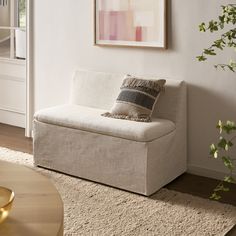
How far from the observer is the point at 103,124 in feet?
11.4

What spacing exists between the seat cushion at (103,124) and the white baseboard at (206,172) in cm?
42

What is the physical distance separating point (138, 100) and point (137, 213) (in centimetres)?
86

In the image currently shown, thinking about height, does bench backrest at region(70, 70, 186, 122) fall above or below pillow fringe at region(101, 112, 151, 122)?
above

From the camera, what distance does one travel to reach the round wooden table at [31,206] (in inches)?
70.2

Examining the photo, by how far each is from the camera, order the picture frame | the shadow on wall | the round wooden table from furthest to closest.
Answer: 1. the picture frame
2. the shadow on wall
3. the round wooden table

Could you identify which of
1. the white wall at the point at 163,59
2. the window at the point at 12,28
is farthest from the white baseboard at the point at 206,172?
the window at the point at 12,28

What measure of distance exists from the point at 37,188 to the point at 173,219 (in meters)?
1.11

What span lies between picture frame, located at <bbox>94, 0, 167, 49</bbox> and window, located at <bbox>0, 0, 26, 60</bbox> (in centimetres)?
118

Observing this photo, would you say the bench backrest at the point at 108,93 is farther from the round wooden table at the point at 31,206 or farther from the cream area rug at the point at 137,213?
the round wooden table at the point at 31,206

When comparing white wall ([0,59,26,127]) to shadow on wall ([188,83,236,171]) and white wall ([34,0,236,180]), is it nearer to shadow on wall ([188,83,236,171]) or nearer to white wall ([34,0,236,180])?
white wall ([34,0,236,180])

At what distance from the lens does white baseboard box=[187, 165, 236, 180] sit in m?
3.71

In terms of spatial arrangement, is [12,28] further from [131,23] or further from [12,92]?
[131,23]

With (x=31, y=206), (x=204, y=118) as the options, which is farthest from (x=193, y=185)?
(x=31, y=206)

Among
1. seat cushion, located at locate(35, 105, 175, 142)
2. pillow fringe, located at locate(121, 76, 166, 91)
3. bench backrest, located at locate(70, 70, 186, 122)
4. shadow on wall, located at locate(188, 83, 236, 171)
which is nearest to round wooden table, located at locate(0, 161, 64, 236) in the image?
seat cushion, located at locate(35, 105, 175, 142)
